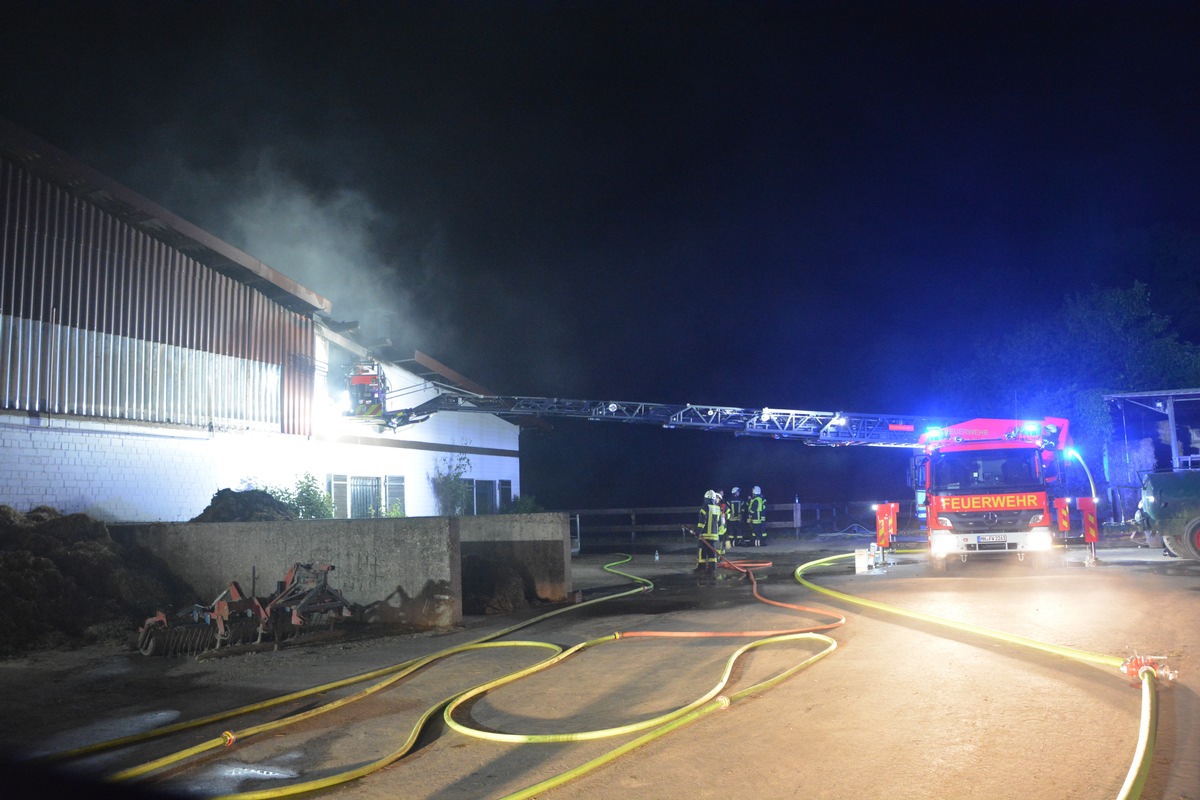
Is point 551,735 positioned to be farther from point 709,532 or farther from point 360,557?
point 709,532

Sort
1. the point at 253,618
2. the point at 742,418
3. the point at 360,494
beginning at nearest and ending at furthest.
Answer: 1. the point at 253,618
2. the point at 360,494
3. the point at 742,418

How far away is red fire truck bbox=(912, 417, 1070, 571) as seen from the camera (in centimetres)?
1355

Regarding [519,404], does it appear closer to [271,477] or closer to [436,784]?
[271,477]

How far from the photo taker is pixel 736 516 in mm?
20172

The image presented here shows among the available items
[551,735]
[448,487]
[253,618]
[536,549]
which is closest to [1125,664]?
[551,735]

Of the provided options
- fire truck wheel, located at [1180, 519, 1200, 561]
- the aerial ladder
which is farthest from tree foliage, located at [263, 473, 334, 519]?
fire truck wheel, located at [1180, 519, 1200, 561]

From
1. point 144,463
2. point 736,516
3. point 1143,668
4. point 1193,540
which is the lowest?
point 1143,668

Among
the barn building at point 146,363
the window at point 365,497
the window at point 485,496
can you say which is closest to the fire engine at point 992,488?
the window at point 365,497

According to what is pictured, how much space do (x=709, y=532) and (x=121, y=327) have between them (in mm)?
10302

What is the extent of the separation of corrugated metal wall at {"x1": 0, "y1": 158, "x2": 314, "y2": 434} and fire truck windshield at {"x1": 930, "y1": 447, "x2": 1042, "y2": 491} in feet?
41.3

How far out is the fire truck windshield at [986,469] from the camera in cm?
1388

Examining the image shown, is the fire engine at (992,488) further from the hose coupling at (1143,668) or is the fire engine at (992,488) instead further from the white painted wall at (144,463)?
the white painted wall at (144,463)

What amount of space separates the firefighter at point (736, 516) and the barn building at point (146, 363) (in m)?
8.02

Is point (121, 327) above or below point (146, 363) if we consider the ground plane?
above
